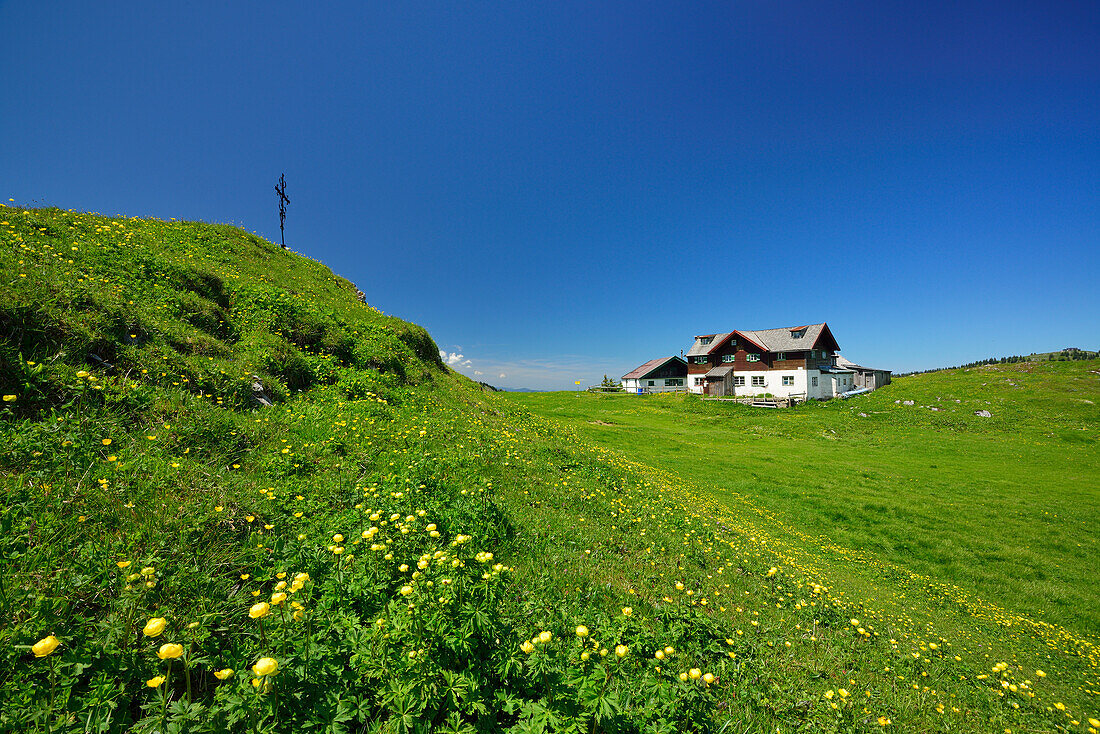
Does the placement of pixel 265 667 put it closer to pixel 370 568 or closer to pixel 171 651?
pixel 171 651

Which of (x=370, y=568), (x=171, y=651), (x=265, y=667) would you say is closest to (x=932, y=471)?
(x=370, y=568)

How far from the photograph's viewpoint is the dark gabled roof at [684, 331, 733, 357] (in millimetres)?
57884

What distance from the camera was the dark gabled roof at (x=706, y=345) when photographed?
2279 inches

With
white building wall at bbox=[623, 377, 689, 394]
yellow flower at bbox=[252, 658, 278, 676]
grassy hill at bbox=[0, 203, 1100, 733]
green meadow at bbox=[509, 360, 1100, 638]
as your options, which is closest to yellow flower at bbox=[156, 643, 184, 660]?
grassy hill at bbox=[0, 203, 1100, 733]

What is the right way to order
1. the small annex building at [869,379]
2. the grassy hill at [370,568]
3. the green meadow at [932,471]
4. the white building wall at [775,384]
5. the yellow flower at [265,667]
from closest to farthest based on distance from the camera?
the yellow flower at [265,667] < the grassy hill at [370,568] < the green meadow at [932,471] < the white building wall at [775,384] < the small annex building at [869,379]

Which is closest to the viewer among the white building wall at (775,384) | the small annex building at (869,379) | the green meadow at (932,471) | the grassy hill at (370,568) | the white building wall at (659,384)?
the grassy hill at (370,568)

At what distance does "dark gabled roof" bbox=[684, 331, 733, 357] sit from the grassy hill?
46201 millimetres

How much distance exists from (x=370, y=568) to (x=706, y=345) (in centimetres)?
6628

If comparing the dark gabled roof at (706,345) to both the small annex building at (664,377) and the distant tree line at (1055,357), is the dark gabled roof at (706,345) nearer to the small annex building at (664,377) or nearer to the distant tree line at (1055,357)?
the small annex building at (664,377)

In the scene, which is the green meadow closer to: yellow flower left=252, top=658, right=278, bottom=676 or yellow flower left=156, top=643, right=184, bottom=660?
yellow flower left=252, top=658, right=278, bottom=676

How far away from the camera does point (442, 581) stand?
3.19 meters

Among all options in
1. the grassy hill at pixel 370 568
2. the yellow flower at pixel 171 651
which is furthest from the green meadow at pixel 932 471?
the yellow flower at pixel 171 651

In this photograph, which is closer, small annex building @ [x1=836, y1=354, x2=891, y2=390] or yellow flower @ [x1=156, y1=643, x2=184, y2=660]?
yellow flower @ [x1=156, y1=643, x2=184, y2=660]

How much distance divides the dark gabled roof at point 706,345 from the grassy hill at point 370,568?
46.2 meters
